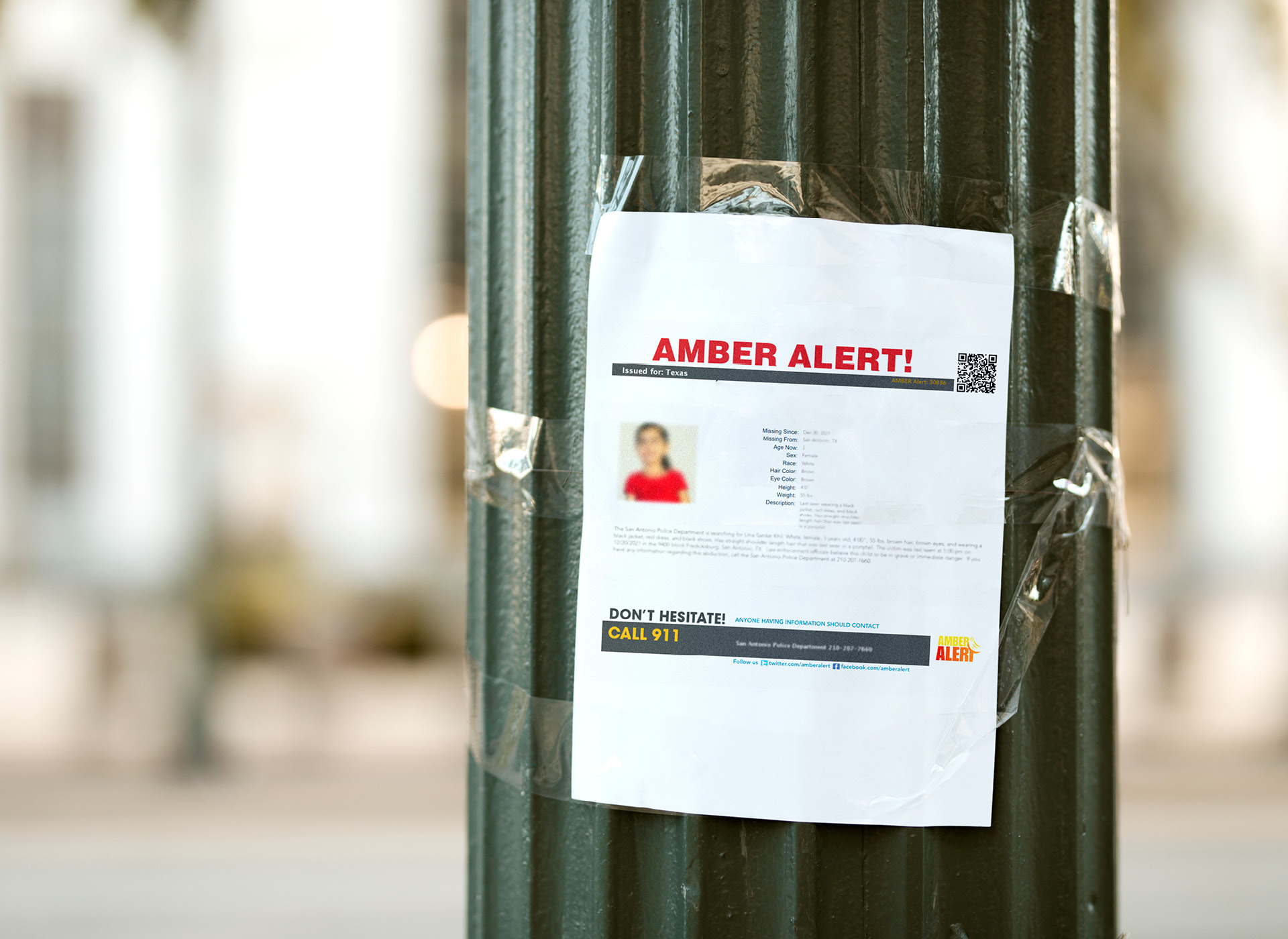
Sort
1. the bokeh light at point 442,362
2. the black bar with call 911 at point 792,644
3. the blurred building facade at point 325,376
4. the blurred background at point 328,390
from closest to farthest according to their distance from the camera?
the black bar with call 911 at point 792,644
the blurred background at point 328,390
the blurred building facade at point 325,376
the bokeh light at point 442,362

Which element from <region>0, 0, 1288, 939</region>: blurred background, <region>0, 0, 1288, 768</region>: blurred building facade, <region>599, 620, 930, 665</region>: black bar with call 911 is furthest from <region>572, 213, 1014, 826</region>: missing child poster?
<region>0, 0, 1288, 768</region>: blurred building facade

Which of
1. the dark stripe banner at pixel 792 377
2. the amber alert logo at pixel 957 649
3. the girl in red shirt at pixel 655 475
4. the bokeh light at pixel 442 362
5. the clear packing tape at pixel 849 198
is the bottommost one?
the amber alert logo at pixel 957 649

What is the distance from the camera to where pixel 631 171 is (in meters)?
1.17

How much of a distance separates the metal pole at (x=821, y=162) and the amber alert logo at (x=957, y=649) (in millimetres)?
70

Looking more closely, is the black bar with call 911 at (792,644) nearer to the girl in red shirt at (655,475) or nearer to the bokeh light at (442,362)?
the girl in red shirt at (655,475)

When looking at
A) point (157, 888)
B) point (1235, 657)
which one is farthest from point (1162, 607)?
point (157, 888)

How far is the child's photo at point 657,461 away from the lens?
1129 millimetres

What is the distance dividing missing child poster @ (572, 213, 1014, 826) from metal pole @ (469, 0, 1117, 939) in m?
0.05

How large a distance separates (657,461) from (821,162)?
1.17 feet

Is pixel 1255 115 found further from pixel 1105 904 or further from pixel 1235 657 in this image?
pixel 1105 904

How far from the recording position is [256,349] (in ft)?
26.6

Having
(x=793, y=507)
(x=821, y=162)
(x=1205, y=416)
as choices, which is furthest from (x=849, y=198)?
(x=1205, y=416)

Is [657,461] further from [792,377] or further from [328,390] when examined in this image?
[328,390]

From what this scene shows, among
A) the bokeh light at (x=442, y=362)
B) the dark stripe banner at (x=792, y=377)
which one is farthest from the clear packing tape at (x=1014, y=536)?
→ the bokeh light at (x=442, y=362)
